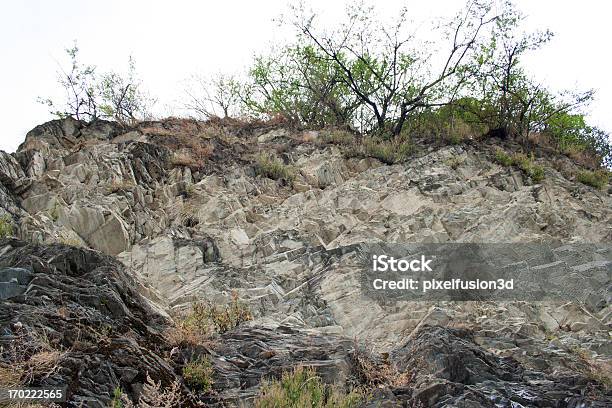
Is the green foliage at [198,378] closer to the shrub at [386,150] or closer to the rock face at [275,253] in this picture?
the rock face at [275,253]

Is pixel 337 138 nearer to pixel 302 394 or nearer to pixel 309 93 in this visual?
pixel 309 93

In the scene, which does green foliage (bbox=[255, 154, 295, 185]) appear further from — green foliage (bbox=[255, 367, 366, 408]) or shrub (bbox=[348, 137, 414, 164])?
green foliage (bbox=[255, 367, 366, 408])

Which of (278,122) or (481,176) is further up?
(278,122)

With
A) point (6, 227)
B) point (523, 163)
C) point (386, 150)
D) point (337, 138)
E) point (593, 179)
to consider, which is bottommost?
point (6, 227)

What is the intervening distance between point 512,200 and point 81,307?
28.9 feet

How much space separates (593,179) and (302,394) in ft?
36.5

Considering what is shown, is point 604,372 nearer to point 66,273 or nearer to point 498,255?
point 498,255

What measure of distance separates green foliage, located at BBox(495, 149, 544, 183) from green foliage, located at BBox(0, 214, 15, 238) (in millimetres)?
10886

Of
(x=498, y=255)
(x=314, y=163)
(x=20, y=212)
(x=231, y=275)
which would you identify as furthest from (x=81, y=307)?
(x=314, y=163)

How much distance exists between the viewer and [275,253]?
35.6 feet

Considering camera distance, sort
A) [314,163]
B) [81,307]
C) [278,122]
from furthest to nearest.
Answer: [278,122] → [314,163] → [81,307]

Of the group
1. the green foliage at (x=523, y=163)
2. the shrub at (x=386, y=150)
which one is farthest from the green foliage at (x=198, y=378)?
the green foliage at (x=523, y=163)

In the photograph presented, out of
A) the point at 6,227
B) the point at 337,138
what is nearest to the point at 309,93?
the point at 337,138

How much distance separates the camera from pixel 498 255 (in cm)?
1021
